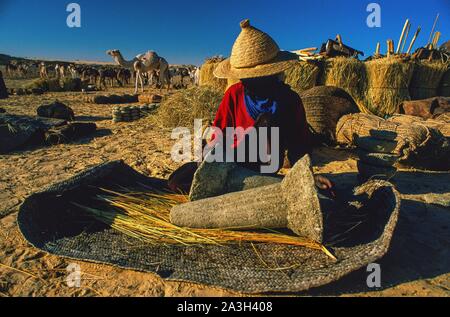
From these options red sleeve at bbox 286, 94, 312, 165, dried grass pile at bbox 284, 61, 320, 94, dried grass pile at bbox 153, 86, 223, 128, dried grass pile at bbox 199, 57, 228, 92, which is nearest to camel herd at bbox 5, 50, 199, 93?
dried grass pile at bbox 199, 57, 228, 92

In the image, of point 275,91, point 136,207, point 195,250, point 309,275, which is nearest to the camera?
point 309,275

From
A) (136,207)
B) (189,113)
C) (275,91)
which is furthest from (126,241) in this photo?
(189,113)

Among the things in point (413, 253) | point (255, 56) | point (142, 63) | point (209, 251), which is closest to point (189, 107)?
point (255, 56)

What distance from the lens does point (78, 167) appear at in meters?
4.46

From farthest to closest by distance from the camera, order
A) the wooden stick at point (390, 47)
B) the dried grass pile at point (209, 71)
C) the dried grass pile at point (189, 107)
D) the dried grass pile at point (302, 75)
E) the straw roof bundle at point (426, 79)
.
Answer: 1. the dried grass pile at point (209, 71)
2. the wooden stick at point (390, 47)
3. the straw roof bundle at point (426, 79)
4. the dried grass pile at point (302, 75)
5. the dried grass pile at point (189, 107)

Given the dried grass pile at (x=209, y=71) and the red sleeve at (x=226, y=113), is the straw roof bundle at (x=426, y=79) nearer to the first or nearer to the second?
the dried grass pile at (x=209, y=71)

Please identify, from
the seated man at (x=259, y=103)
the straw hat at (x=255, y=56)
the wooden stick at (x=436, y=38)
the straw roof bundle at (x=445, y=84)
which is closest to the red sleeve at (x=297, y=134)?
the seated man at (x=259, y=103)

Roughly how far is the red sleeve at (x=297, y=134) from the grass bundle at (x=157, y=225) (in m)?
1.03

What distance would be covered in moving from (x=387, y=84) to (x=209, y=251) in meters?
7.62

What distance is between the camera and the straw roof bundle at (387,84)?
8.00m

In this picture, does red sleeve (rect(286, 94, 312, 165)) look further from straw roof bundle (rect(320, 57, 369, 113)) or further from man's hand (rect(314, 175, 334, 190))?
straw roof bundle (rect(320, 57, 369, 113))

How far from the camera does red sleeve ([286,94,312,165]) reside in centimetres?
307

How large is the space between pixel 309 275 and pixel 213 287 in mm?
586

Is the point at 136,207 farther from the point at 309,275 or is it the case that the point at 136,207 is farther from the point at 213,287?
the point at 309,275
